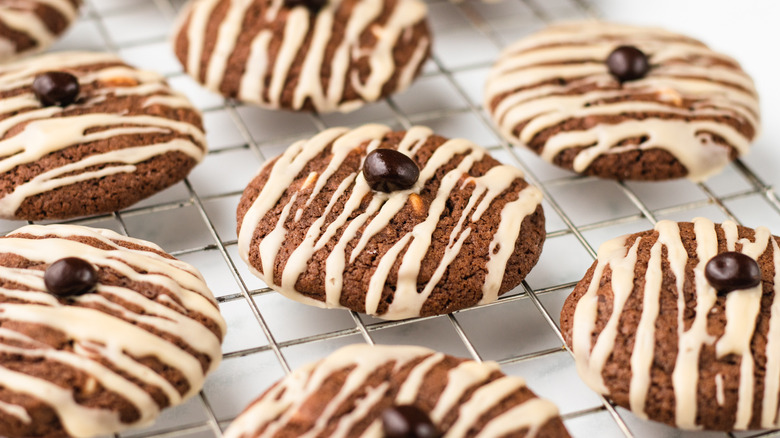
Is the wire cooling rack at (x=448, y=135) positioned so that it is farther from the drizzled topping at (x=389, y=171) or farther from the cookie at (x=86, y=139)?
the drizzled topping at (x=389, y=171)

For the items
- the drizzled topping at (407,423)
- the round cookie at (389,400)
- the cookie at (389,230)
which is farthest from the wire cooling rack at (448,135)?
the drizzled topping at (407,423)

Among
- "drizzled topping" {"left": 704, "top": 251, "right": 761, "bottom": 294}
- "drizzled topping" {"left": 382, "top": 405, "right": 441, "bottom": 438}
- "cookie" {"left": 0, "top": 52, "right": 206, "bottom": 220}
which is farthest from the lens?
"cookie" {"left": 0, "top": 52, "right": 206, "bottom": 220}

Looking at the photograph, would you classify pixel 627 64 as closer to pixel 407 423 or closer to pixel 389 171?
pixel 389 171

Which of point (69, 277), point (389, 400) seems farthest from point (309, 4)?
point (389, 400)

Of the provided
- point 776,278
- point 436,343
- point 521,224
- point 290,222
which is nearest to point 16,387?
point 290,222

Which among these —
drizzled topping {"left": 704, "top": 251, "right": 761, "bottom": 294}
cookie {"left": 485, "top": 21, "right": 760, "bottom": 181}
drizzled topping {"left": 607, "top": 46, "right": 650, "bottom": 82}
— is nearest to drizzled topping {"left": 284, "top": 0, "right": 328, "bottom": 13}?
cookie {"left": 485, "top": 21, "right": 760, "bottom": 181}

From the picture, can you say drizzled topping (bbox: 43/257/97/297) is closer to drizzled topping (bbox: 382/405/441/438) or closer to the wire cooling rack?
the wire cooling rack

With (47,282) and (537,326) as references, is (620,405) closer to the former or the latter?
(537,326)
